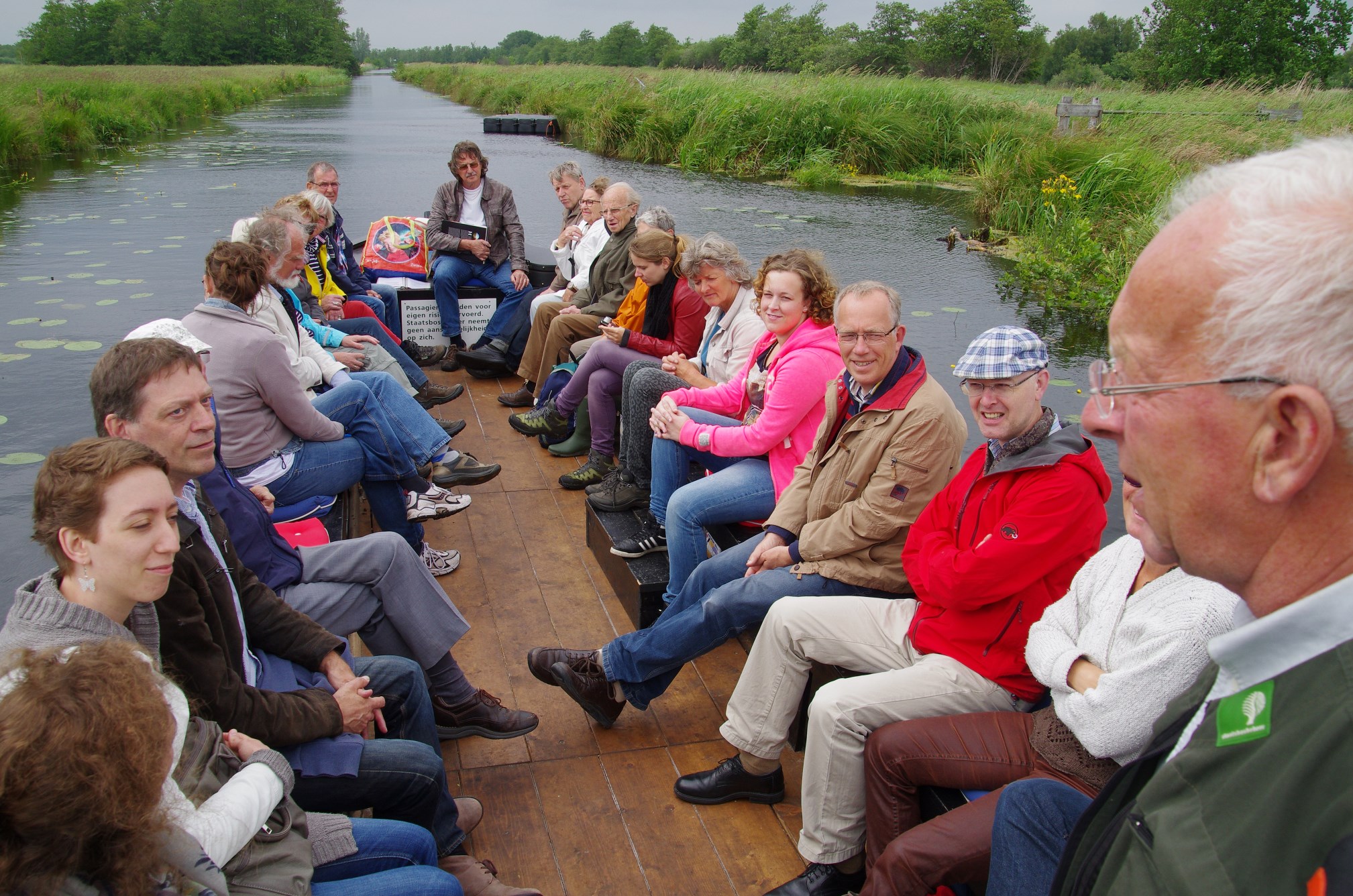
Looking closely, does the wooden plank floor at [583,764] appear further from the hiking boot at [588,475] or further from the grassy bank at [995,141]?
the grassy bank at [995,141]

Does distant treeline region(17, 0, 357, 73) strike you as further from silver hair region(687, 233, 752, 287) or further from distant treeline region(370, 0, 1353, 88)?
silver hair region(687, 233, 752, 287)

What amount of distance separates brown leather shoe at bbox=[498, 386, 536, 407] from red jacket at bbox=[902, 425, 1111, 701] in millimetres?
3370

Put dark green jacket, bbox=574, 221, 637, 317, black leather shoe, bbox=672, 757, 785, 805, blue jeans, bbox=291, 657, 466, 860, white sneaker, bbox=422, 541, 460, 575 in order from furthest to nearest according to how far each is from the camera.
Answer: dark green jacket, bbox=574, 221, 637, 317 < white sneaker, bbox=422, 541, 460, 575 < black leather shoe, bbox=672, 757, 785, 805 < blue jeans, bbox=291, 657, 466, 860

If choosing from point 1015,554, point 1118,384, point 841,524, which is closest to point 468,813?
point 841,524

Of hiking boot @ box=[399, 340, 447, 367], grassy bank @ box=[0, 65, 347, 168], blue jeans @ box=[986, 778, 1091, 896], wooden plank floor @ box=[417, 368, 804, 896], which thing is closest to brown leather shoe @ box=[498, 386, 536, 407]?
hiking boot @ box=[399, 340, 447, 367]

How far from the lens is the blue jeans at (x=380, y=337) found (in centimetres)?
484

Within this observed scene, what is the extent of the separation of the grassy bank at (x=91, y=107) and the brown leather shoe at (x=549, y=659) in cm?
1693

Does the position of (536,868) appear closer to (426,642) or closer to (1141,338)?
(426,642)

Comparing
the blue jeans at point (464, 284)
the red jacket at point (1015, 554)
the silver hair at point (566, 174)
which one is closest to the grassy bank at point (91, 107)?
the blue jeans at point (464, 284)

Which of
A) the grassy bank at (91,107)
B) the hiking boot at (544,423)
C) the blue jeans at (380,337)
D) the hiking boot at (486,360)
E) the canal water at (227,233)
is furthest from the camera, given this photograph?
the grassy bank at (91,107)

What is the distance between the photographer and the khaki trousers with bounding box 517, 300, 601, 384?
15.7 ft

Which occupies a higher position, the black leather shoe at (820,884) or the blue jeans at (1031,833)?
the blue jeans at (1031,833)

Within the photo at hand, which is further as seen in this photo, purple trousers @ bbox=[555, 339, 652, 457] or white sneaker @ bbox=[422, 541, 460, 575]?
purple trousers @ bbox=[555, 339, 652, 457]

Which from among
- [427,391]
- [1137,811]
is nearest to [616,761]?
[1137,811]
